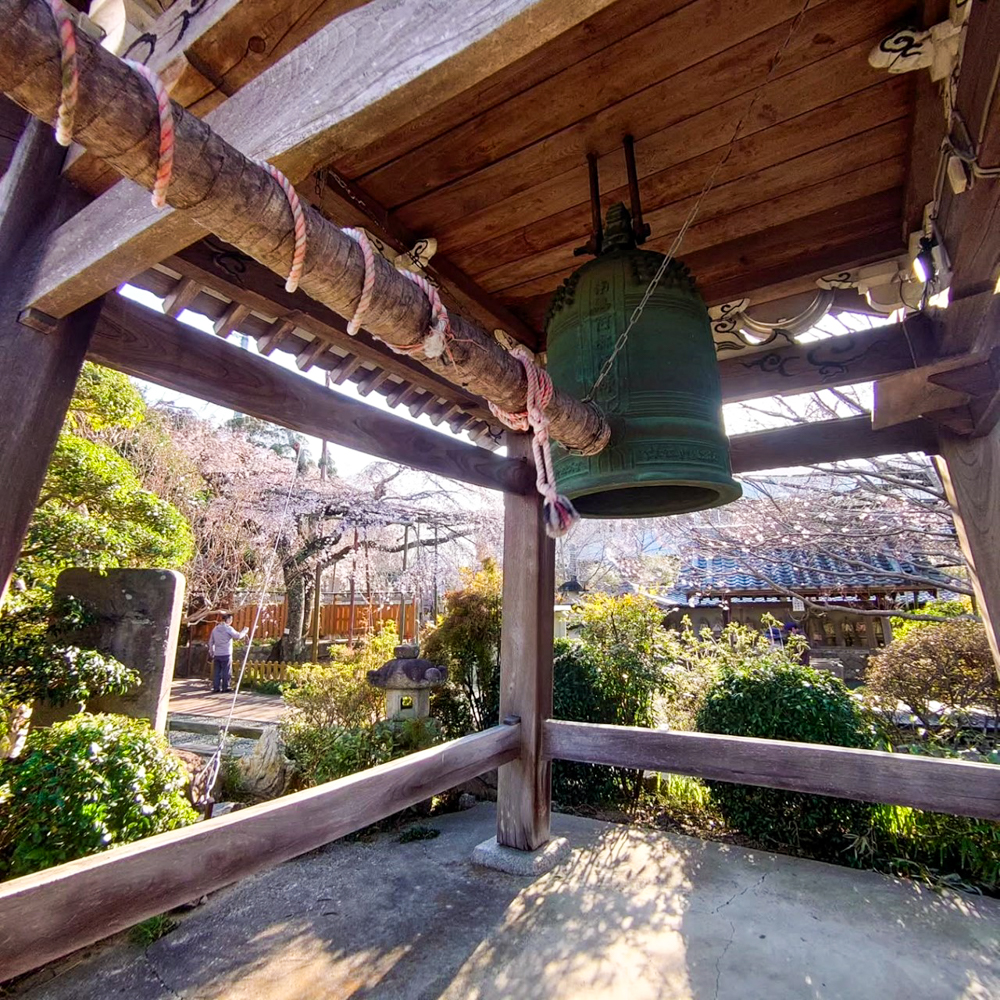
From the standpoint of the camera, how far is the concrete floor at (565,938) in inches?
76.9

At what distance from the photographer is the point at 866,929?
7.50 ft

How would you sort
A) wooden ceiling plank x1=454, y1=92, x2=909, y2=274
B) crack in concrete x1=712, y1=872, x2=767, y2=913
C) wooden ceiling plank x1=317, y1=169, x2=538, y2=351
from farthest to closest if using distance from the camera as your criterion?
1. crack in concrete x1=712, y1=872, x2=767, y2=913
2. wooden ceiling plank x1=317, y1=169, x2=538, y2=351
3. wooden ceiling plank x1=454, y1=92, x2=909, y2=274

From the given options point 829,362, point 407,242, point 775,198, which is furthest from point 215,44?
point 829,362

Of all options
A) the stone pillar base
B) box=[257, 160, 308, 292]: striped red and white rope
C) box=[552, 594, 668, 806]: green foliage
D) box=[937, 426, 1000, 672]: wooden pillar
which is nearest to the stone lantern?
box=[552, 594, 668, 806]: green foliage

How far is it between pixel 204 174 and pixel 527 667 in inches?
100.0

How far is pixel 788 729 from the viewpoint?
3316mm

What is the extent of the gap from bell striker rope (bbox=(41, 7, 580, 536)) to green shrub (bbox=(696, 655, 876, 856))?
10.0ft

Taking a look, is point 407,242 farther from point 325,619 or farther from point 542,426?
point 325,619

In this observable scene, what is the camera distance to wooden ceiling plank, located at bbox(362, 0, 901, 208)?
1284 millimetres

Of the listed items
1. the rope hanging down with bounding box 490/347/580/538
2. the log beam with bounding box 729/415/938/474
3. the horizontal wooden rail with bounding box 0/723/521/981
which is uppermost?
the log beam with bounding box 729/415/938/474

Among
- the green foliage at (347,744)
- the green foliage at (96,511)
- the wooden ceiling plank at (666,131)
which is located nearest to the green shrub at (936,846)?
the green foliage at (347,744)

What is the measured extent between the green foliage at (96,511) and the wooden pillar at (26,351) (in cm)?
232

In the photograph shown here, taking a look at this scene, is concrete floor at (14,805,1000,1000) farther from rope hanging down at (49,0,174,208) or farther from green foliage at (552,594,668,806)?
rope hanging down at (49,0,174,208)

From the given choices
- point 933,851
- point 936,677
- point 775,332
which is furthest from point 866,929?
point 775,332
